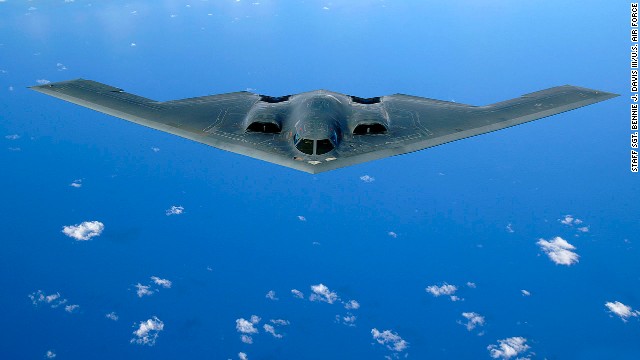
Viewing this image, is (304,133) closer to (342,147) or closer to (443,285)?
(342,147)

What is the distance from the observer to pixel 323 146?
66.6 ft

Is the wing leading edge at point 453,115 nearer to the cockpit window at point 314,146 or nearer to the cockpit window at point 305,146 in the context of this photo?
the cockpit window at point 314,146

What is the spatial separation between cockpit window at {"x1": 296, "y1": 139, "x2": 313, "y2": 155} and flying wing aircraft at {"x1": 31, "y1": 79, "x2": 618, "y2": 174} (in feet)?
0.04

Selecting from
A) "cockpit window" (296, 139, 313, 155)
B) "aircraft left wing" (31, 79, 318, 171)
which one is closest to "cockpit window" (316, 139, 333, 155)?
"cockpit window" (296, 139, 313, 155)

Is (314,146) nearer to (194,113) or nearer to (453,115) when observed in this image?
(194,113)

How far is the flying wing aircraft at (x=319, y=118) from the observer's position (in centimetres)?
2061

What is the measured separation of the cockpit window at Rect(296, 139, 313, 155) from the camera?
20109 millimetres

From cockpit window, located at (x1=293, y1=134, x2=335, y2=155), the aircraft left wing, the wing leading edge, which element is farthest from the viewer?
the wing leading edge

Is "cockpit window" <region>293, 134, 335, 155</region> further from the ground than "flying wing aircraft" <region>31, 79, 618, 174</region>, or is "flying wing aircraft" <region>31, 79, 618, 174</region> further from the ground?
"flying wing aircraft" <region>31, 79, 618, 174</region>

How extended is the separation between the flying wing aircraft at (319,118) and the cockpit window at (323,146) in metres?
0.04

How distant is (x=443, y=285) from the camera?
30688 millimetres

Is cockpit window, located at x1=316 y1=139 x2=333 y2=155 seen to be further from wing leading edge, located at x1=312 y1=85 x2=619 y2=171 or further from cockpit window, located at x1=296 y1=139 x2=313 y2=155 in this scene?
wing leading edge, located at x1=312 y1=85 x2=619 y2=171

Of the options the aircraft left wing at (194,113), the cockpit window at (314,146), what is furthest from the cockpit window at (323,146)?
the aircraft left wing at (194,113)

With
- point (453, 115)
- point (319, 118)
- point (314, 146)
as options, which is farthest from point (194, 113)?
point (453, 115)
